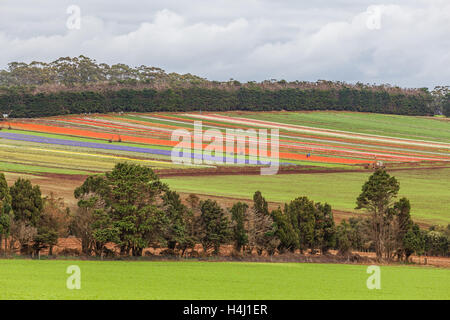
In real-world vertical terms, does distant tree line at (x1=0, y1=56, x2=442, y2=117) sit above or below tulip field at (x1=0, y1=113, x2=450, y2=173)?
above

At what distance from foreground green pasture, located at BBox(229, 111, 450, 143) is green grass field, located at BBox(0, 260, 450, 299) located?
3661 inches

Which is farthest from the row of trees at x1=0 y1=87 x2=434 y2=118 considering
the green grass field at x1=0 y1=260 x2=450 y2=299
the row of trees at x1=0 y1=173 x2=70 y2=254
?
the green grass field at x1=0 y1=260 x2=450 y2=299

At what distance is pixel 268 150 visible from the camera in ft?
355

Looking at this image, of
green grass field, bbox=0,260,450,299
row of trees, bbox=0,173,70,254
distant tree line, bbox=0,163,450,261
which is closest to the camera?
green grass field, bbox=0,260,450,299

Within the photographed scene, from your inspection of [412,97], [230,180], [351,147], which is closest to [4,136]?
[230,180]

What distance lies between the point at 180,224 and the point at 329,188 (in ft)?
103

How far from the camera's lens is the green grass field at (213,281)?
105 ft

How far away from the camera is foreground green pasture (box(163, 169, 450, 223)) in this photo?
2798 inches
